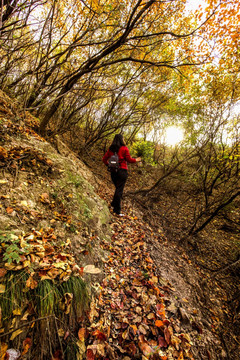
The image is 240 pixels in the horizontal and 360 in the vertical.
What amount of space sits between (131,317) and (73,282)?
120 cm

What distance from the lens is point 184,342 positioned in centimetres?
230

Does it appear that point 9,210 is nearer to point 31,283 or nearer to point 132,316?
point 31,283

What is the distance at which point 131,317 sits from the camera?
2.27m

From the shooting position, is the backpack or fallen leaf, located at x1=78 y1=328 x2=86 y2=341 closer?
fallen leaf, located at x1=78 y1=328 x2=86 y2=341

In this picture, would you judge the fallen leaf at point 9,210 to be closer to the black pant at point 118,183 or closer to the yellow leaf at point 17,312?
the yellow leaf at point 17,312

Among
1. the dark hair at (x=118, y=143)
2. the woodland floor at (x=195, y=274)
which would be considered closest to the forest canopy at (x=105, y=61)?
the dark hair at (x=118, y=143)

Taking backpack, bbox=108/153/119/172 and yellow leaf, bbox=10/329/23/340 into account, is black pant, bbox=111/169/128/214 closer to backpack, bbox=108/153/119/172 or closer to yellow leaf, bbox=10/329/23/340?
backpack, bbox=108/153/119/172

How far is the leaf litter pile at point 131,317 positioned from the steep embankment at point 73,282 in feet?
0.04

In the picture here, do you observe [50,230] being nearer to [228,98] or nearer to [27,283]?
[27,283]

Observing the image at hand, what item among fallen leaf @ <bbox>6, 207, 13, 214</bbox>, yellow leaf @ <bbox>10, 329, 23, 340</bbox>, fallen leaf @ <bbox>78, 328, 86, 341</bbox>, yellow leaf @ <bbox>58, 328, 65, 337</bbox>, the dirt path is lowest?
the dirt path

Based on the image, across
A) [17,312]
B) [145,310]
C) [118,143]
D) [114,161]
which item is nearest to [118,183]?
[114,161]

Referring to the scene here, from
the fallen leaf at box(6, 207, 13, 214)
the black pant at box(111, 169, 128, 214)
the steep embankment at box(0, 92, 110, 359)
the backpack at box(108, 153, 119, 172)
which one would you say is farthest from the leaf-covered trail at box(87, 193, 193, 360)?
the backpack at box(108, 153, 119, 172)

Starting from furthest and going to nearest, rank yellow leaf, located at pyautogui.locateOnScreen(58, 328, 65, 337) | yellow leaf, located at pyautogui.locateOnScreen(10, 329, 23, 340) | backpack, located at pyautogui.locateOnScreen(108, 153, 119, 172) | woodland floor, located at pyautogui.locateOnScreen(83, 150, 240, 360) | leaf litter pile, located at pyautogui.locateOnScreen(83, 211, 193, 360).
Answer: backpack, located at pyautogui.locateOnScreen(108, 153, 119, 172) < woodland floor, located at pyautogui.locateOnScreen(83, 150, 240, 360) < leaf litter pile, located at pyautogui.locateOnScreen(83, 211, 193, 360) < yellow leaf, located at pyautogui.locateOnScreen(58, 328, 65, 337) < yellow leaf, located at pyautogui.locateOnScreen(10, 329, 23, 340)

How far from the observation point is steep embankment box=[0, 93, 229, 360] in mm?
1448
